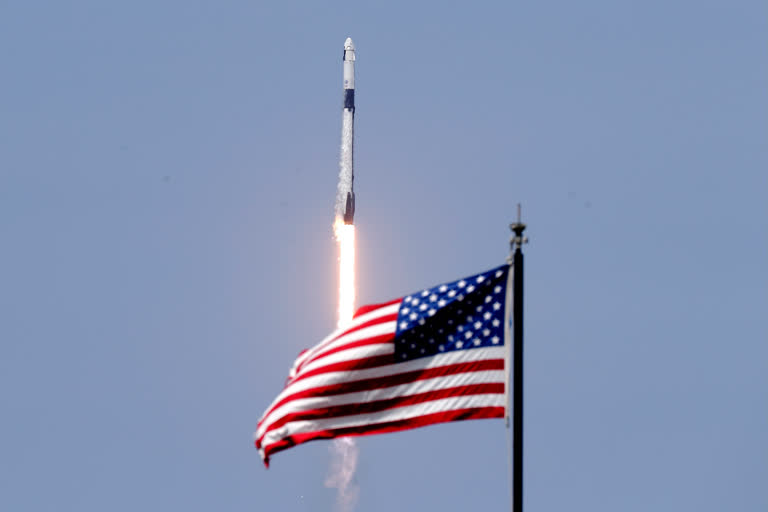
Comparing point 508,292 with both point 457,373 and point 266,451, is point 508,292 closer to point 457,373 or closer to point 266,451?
point 457,373

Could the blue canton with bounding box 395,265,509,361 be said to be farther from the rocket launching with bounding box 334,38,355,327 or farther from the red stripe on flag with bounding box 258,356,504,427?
the rocket launching with bounding box 334,38,355,327

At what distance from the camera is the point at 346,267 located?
143 metres

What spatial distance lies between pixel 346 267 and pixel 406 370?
9304 centimetres

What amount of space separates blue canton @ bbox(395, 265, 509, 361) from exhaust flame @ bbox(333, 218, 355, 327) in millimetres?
89701

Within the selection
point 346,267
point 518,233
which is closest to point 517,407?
point 518,233

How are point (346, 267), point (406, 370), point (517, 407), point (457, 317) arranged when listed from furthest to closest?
point (346, 267), point (406, 370), point (457, 317), point (517, 407)

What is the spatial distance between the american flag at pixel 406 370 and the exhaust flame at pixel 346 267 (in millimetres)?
88029

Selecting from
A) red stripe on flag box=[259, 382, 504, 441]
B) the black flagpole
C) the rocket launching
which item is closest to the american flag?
red stripe on flag box=[259, 382, 504, 441]

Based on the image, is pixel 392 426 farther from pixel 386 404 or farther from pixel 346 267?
pixel 346 267

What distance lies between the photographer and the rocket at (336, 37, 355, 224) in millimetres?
144625

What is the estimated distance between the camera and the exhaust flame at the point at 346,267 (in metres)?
141

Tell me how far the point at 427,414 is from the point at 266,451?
4887 mm

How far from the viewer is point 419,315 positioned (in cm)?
4950

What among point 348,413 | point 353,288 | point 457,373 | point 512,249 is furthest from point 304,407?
point 353,288
